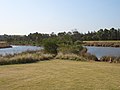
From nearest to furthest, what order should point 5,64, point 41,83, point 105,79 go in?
point 41,83, point 105,79, point 5,64

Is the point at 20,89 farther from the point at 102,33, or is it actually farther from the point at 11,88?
the point at 102,33

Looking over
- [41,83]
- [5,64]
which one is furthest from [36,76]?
[5,64]

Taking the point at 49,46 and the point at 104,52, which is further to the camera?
the point at 104,52

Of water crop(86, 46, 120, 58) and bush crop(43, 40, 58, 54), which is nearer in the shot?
bush crop(43, 40, 58, 54)

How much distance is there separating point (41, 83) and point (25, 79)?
5.01ft

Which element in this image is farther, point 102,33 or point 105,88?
point 102,33

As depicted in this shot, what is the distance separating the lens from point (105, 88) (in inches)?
459

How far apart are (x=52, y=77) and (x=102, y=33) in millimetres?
97029

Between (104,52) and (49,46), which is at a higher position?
(49,46)

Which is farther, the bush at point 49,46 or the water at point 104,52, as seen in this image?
the water at point 104,52

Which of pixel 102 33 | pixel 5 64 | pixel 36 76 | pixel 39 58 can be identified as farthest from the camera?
pixel 102 33

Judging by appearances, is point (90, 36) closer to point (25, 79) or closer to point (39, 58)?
point (39, 58)

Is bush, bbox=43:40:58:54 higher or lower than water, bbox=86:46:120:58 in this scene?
higher

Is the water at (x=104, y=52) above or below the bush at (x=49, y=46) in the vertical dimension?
below
